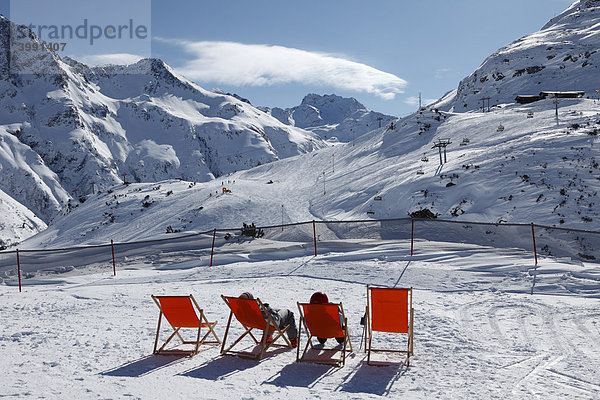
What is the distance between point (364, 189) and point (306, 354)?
31.1 meters

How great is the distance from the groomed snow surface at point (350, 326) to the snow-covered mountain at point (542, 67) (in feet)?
203

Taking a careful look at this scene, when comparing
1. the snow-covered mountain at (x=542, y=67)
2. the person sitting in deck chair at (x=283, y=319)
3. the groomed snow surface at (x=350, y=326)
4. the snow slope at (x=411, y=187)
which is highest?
the snow-covered mountain at (x=542, y=67)

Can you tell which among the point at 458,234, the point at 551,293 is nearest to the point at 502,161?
the point at 458,234

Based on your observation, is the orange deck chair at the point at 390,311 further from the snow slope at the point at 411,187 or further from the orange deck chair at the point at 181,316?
the snow slope at the point at 411,187

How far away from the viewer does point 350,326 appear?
9.76 meters

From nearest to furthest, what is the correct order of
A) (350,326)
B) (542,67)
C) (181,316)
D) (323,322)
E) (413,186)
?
(323,322)
(181,316)
(350,326)
(413,186)
(542,67)

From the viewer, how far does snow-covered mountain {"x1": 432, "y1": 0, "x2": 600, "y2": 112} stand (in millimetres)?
76438

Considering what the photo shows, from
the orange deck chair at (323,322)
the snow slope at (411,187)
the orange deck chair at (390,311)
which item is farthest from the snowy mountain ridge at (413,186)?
the orange deck chair at (323,322)

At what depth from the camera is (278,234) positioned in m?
20.1

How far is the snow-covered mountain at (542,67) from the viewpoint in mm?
76438

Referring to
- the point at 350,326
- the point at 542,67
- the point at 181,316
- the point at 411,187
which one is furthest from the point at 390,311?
the point at 542,67

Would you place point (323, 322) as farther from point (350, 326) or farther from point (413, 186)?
point (413, 186)

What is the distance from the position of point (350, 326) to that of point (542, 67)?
92471mm

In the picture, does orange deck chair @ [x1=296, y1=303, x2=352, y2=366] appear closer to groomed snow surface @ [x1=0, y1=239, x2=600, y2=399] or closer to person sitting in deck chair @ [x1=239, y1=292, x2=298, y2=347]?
groomed snow surface @ [x1=0, y1=239, x2=600, y2=399]
